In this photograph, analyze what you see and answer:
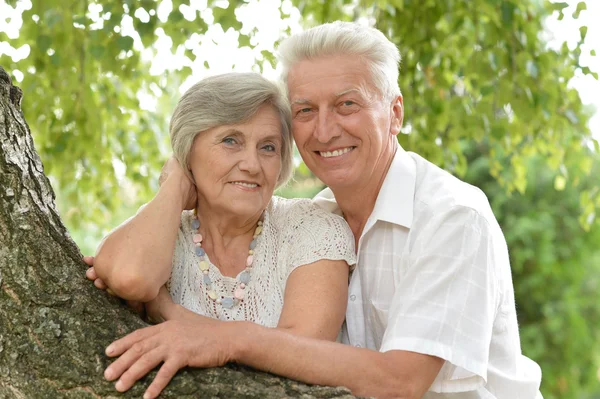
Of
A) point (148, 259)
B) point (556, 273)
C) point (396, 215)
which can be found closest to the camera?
point (148, 259)

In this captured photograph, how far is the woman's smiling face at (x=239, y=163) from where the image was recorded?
2207mm

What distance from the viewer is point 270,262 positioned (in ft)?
7.43

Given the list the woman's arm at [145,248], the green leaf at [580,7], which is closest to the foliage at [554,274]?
the green leaf at [580,7]

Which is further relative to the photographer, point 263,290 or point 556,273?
point 556,273

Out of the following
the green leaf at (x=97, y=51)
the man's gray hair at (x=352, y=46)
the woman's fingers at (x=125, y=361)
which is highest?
the green leaf at (x=97, y=51)

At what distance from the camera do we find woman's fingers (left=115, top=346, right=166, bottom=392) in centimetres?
156

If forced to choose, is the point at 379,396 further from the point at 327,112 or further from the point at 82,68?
the point at 82,68

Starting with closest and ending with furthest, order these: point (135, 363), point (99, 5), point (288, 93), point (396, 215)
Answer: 1. point (135, 363)
2. point (396, 215)
3. point (288, 93)
4. point (99, 5)

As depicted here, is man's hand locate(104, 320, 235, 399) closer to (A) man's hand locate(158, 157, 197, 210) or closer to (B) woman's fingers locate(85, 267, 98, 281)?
(B) woman's fingers locate(85, 267, 98, 281)

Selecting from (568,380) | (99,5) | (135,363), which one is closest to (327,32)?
(135,363)

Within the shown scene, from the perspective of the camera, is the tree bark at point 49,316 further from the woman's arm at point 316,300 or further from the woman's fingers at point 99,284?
the woman's arm at point 316,300

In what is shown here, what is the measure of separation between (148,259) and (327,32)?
872 mm

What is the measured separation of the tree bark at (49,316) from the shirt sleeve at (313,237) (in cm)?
50

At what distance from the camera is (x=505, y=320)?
215cm
